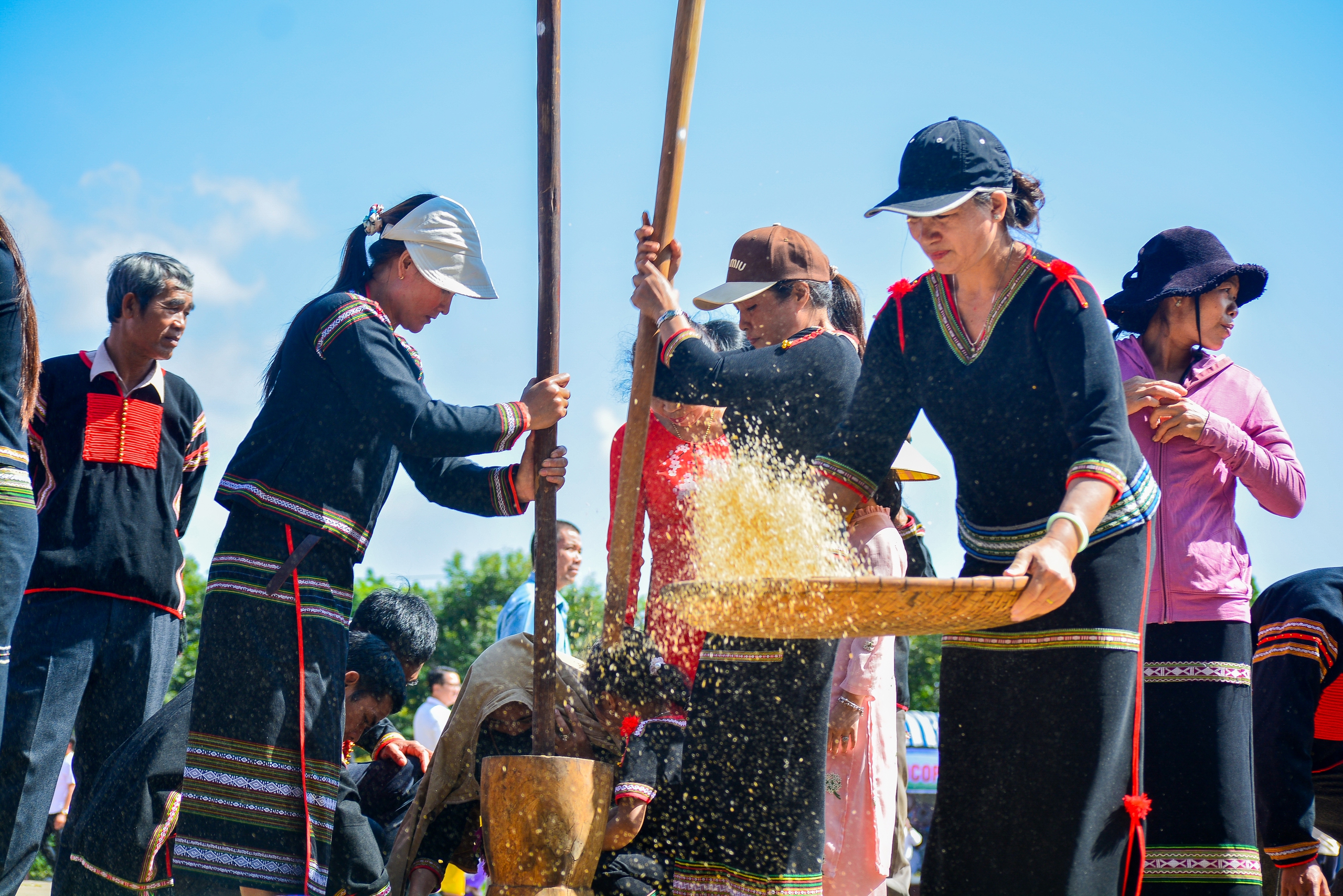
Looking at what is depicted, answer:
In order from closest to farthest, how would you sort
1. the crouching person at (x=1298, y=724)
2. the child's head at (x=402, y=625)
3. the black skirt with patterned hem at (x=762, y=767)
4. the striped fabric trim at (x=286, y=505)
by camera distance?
the black skirt with patterned hem at (x=762, y=767) < the striped fabric trim at (x=286, y=505) < the crouching person at (x=1298, y=724) < the child's head at (x=402, y=625)

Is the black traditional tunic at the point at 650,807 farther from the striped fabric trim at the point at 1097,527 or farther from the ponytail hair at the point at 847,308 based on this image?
the ponytail hair at the point at 847,308

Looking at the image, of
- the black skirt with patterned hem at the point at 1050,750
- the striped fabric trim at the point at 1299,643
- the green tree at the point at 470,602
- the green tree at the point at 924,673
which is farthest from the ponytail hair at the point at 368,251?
the green tree at the point at 924,673

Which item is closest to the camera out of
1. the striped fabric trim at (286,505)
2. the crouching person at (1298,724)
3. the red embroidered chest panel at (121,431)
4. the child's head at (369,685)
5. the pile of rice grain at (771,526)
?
the pile of rice grain at (771,526)

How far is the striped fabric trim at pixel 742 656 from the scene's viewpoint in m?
3.10

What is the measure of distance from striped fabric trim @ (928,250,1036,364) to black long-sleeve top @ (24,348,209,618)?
272 cm

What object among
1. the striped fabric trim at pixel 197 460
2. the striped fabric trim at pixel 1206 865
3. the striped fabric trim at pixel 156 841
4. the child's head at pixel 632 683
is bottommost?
the striped fabric trim at pixel 156 841

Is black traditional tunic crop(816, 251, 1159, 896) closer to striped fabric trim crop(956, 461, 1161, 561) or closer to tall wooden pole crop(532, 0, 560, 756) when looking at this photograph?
striped fabric trim crop(956, 461, 1161, 561)

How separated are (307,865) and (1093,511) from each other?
7.04 feet

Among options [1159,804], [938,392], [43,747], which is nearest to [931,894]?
[1159,804]

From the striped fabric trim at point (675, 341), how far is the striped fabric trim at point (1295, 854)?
2.42 metres

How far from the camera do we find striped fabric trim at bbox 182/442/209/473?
166 inches

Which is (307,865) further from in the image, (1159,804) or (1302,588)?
(1302,588)

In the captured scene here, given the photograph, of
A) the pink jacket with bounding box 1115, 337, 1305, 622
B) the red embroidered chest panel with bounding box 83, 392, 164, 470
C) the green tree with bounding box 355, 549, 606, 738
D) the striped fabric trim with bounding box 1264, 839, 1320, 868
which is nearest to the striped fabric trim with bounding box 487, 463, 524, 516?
the red embroidered chest panel with bounding box 83, 392, 164, 470

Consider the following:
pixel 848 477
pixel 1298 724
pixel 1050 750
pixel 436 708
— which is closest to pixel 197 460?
pixel 848 477
